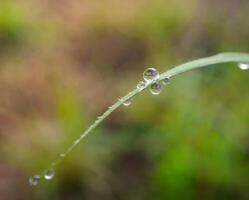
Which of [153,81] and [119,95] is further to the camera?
[119,95]

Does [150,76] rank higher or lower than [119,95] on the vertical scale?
lower

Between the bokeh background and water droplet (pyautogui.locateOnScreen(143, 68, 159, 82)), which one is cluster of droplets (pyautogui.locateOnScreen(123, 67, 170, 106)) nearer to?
water droplet (pyautogui.locateOnScreen(143, 68, 159, 82))

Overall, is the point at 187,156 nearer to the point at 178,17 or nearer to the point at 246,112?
the point at 246,112

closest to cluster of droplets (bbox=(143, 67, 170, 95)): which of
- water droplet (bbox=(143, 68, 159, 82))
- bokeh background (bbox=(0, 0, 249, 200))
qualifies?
water droplet (bbox=(143, 68, 159, 82))

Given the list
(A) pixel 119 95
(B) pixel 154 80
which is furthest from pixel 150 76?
(A) pixel 119 95

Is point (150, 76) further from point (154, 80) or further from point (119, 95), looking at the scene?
point (119, 95)

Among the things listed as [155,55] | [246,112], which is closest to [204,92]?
[246,112]

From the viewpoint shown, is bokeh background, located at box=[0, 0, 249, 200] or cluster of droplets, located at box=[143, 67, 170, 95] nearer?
cluster of droplets, located at box=[143, 67, 170, 95]

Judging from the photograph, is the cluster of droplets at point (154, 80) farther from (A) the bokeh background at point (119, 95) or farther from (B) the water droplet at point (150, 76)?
(A) the bokeh background at point (119, 95)

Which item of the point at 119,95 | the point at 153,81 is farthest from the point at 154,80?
the point at 119,95
